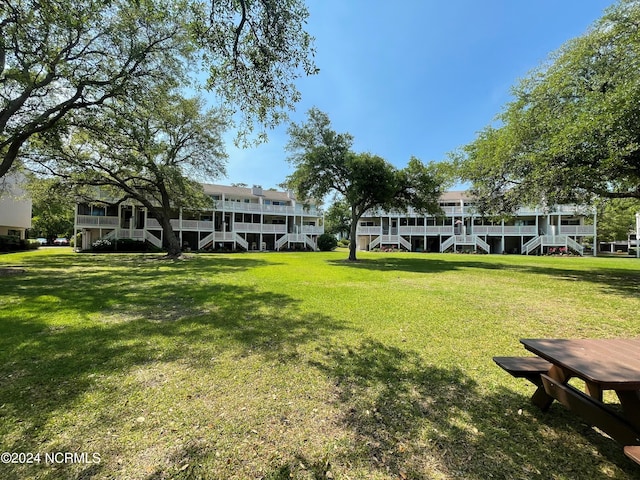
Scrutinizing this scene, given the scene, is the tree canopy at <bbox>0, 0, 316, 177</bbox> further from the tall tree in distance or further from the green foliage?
the green foliage

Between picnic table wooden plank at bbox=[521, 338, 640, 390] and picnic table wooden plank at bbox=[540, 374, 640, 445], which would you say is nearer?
picnic table wooden plank at bbox=[521, 338, 640, 390]

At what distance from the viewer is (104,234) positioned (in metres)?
29.2

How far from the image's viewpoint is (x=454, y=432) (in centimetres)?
247

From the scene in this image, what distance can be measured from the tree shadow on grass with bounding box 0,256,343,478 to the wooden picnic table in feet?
9.00

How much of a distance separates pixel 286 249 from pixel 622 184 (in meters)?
29.5

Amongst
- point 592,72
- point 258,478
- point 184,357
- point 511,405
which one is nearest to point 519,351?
point 511,405

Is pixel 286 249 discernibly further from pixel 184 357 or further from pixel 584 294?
pixel 184 357

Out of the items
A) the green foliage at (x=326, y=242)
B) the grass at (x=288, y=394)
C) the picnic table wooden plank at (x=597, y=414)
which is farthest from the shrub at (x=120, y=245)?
the picnic table wooden plank at (x=597, y=414)

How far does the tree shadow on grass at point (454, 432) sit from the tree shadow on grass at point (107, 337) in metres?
1.45

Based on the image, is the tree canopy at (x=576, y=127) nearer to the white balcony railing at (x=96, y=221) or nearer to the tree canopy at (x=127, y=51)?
the tree canopy at (x=127, y=51)

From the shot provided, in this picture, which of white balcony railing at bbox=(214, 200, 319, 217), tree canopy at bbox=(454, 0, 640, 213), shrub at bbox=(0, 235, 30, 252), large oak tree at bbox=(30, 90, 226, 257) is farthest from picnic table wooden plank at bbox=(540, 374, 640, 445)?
shrub at bbox=(0, 235, 30, 252)

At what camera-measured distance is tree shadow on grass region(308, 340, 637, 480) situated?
6.88 ft

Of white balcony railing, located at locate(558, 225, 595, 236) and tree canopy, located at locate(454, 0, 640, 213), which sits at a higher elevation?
tree canopy, located at locate(454, 0, 640, 213)

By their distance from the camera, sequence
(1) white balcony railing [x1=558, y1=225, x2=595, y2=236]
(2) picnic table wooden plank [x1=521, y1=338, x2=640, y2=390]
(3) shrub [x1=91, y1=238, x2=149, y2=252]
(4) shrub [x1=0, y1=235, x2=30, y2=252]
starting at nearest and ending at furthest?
(2) picnic table wooden plank [x1=521, y1=338, x2=640, y2=390]
(4) shrub [x1=0, y1=235, x2=30, y2=252]
(3) shrub [x1=91, y1=238, x2=149, y2=252]
(1) white balcony railing [x1=558, y1=225, x2=595, y2=236]
